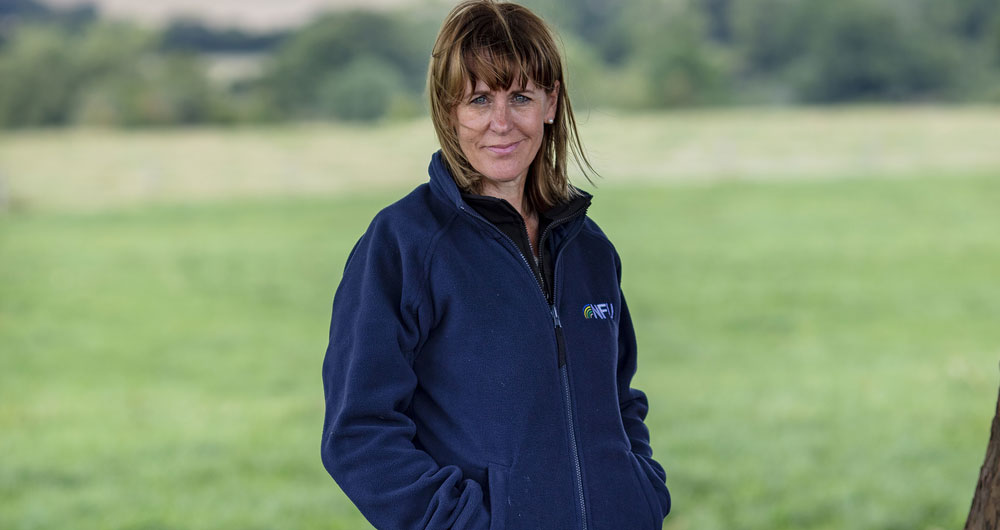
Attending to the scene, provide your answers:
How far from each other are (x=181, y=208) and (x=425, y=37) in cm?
2331

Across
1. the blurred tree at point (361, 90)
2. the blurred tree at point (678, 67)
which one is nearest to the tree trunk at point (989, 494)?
the blurred tree at point (361, 90)

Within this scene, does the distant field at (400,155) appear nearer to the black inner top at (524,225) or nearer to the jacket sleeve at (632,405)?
the jacket sleeve at (632,405)

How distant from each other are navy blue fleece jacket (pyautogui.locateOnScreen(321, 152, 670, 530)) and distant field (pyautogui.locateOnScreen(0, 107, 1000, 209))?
20.2 meters

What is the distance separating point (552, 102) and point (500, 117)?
161 mm

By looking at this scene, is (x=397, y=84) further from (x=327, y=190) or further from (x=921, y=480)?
(x=921, y=480)

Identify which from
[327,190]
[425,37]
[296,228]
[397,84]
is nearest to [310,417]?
[296,228]

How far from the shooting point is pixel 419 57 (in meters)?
37.2

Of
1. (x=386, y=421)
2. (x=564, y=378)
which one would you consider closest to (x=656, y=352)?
(x=564, y=378)

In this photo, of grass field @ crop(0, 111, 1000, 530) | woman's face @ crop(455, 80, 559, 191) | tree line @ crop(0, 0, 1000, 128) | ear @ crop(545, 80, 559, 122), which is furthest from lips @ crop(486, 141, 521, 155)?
tree line @ crop(0, 0, 1000, 128)

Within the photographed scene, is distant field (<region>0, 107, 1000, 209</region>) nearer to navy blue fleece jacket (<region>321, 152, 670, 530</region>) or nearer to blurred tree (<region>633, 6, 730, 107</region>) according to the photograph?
blurred tree (<region>633, 6, 730, 107</region>)

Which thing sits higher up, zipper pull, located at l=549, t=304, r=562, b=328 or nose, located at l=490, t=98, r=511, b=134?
nose, located at l=490, t=98, r=511, b=134

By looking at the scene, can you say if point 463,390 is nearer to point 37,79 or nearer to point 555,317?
→ point 555,317

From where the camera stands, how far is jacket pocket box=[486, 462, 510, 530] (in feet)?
5.73

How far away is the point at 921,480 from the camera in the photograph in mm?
5531
